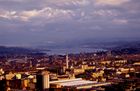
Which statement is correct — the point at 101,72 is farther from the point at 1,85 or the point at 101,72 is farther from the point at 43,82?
the point at 1,85

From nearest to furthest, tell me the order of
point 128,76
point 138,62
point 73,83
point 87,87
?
point 87,87 < point 73,83 < point 128,76 < point 138,62

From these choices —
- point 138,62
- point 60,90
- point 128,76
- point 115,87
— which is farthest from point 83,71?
point 60,90

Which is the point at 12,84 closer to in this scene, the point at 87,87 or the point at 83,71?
the point at 87,87

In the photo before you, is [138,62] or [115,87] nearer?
[115,87]

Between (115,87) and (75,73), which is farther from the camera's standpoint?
(75,73)

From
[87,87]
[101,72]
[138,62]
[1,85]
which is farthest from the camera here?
[138,62]

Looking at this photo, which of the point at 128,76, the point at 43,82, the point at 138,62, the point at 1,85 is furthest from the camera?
the point at 138,62

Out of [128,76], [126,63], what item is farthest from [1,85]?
[126,63]

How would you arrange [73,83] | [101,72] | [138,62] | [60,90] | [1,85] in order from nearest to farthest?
[1,85] → [60,90] → [73,83] → [101,72] → [138,62]
